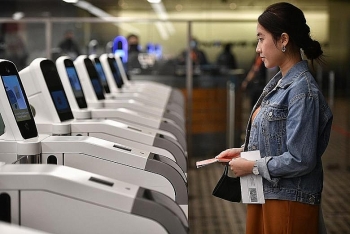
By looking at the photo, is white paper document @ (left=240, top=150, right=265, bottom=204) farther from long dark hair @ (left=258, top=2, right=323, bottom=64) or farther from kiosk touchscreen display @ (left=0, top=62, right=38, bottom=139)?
kiosk touchscreen display @ (left=0, top=62, right=38, bottom=139)

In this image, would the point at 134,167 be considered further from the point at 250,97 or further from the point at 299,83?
the point at 250,97

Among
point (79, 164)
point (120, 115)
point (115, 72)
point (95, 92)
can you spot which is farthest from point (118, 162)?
point (115, 72)

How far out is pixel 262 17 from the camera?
3.05m

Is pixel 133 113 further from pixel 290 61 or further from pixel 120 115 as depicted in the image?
pixel 290 61

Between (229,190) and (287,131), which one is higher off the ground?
(287,131)

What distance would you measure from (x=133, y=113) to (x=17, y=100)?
74.6 inches

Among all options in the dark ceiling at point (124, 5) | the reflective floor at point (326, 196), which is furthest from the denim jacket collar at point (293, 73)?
the dark ceiling at point (124, 5)

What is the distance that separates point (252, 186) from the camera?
309 cm

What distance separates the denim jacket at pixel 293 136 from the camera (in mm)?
2932

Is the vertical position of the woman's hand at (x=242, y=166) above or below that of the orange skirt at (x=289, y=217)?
above

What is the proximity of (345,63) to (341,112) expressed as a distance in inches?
30.0

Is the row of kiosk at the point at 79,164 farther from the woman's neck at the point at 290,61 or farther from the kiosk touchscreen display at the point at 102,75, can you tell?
the kiosk touchscreen display at the point at 102,75

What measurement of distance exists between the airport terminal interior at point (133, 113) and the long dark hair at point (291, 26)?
141 millimetres

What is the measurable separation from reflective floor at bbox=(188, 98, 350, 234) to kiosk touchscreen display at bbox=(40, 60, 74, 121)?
7.09ft
